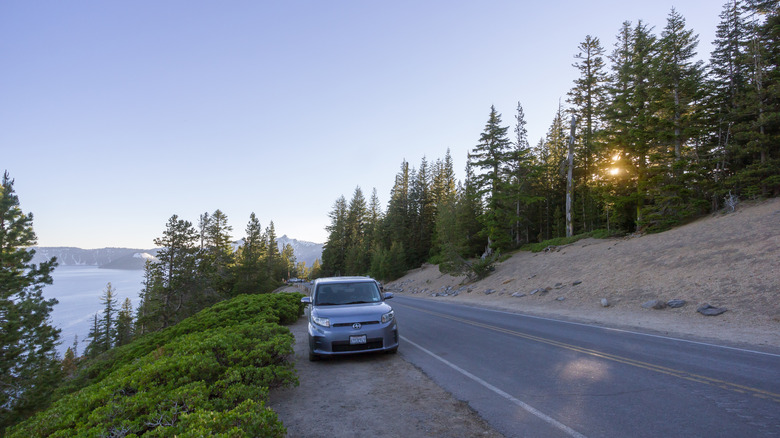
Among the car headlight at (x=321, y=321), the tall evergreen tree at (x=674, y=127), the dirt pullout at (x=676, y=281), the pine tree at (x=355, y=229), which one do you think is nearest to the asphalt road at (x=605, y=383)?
the car headlight at (x=321, y=321)

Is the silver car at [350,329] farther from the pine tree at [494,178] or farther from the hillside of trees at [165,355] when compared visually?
the pine tree at [494,178]

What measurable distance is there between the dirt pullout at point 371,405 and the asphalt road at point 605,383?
0.35 m

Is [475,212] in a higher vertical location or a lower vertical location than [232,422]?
higher

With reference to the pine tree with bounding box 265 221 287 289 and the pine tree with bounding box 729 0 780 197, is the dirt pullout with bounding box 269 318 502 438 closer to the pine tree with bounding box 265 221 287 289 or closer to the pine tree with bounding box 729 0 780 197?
the pine tree with bounding box 729 0 780 197

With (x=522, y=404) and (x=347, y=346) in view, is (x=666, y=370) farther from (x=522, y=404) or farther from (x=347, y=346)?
(x=347, y=346)

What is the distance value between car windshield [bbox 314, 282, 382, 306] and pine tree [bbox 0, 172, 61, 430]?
68.1 feet

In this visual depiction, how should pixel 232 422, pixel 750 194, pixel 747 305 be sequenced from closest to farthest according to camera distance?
pixel 232 422, pixel 747 305, pixel 750 194

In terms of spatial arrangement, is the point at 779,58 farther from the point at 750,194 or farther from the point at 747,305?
the point at 747,305

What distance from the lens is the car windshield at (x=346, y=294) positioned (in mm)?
8213

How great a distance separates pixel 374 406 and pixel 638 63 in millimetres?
33224

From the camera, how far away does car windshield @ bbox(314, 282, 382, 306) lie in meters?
8.21

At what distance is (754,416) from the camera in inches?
157

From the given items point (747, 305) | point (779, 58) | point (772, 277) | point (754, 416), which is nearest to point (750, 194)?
point (779, 58)

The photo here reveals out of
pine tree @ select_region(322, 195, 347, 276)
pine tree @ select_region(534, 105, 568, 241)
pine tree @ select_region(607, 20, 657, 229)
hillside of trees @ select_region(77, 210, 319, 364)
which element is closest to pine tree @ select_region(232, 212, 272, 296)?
hillside of trees @ select_region(77, 210, 319, 364)
